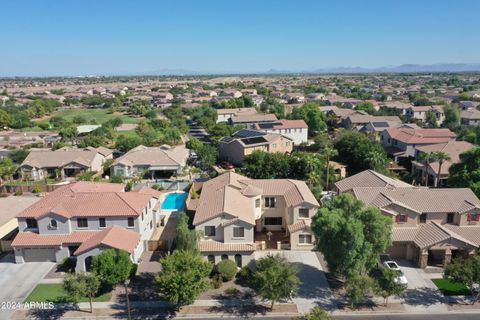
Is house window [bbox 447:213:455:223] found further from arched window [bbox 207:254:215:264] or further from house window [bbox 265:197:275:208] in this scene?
arched window [bbox 207:254:215:264]

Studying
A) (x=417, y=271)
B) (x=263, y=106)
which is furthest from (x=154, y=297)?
(x=263, y=106)

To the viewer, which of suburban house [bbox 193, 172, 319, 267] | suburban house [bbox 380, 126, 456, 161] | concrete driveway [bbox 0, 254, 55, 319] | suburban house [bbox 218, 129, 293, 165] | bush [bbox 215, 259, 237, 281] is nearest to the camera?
concrete driveway [bbox 0, 254, 55, 319]

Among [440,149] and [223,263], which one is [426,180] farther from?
[223,263]

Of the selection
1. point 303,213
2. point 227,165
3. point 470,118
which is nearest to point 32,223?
point 303,213

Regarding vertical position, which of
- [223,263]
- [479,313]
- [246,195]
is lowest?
[479,313]

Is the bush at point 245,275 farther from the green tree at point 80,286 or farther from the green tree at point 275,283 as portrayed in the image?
the green tree at point 80,286

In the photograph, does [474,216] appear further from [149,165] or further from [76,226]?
[149,165]

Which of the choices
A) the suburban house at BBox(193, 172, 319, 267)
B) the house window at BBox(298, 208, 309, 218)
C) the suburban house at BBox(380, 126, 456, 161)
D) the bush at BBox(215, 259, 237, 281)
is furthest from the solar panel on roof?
the bush at BBox(215, 259, 237, 281)
